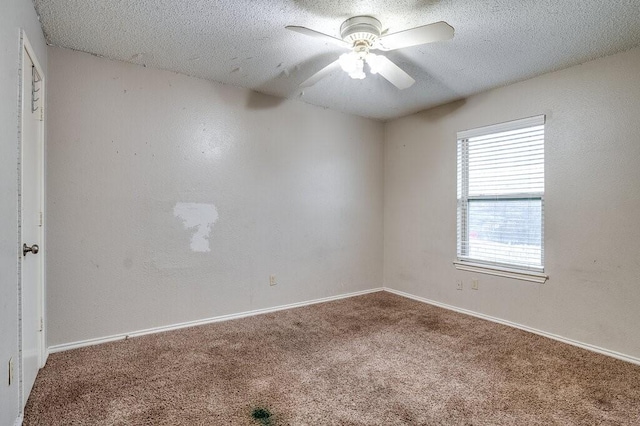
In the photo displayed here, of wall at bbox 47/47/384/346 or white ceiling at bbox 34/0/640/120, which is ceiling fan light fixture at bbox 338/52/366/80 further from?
wall at bbox 47/47/384/346

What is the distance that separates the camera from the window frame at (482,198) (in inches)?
127

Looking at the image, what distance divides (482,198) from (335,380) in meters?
2.54

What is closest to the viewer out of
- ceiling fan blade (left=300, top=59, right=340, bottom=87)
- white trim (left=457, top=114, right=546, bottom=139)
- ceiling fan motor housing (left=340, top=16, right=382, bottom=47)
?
ceiling fan motor housing (left=340, top=16, right=382, bottom=47)

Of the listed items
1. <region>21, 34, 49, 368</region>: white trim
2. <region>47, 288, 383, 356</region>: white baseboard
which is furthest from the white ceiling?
<region>47, 288, 383, 356</region>: white baseboard

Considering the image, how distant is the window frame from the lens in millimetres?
3217

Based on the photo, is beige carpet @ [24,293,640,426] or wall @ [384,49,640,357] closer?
beige carpet @ [24,293,640,426]

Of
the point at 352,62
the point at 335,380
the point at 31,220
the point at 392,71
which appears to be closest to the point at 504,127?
the point at 392,71

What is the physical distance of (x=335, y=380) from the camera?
2260 mm

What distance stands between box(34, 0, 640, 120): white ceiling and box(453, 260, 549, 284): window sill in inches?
73.4

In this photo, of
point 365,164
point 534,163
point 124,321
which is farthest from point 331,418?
point 365,164

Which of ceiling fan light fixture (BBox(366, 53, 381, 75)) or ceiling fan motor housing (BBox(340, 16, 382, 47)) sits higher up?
Answer: ceiling fan motor housing (BBox(340, 16, 382, 47))

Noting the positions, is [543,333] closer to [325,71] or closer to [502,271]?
[502,271]

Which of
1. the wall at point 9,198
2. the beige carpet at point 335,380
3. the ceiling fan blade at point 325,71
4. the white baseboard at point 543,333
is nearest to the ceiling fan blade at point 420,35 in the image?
the ceiling fan blade at point 325,71

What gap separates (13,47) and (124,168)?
132 centimetres
